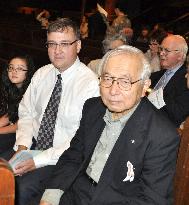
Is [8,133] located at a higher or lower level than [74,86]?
lower

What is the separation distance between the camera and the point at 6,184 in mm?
866

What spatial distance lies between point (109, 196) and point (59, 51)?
1.21 meters

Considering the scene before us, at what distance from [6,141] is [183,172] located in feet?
5.25

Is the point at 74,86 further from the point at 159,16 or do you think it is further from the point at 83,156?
the point at 159,16

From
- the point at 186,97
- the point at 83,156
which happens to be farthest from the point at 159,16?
the point at 83,156

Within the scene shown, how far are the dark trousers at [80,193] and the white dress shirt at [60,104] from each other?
0.45 meters

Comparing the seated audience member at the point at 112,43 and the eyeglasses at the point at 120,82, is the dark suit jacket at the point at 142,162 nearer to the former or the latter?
the eyeglasses at the point at 120,82

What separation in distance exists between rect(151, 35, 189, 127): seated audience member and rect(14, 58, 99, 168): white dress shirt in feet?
2.43

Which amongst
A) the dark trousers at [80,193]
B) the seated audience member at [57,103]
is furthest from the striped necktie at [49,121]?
Result: the dark trousers at [80,193]

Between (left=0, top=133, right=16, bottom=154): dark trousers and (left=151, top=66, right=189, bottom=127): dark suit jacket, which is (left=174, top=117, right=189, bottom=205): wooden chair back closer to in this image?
(left=151, top=66, right=189, bottom=127): dark suit jacket

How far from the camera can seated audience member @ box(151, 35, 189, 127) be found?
110 inches

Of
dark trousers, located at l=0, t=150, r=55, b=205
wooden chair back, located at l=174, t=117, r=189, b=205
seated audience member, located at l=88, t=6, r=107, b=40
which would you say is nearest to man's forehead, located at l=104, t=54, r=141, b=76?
wooden chair back, located at l=174, t=117, r=189, b=205

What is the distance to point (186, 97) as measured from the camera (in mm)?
2568

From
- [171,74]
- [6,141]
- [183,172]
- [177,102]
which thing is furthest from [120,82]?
[171,74]
